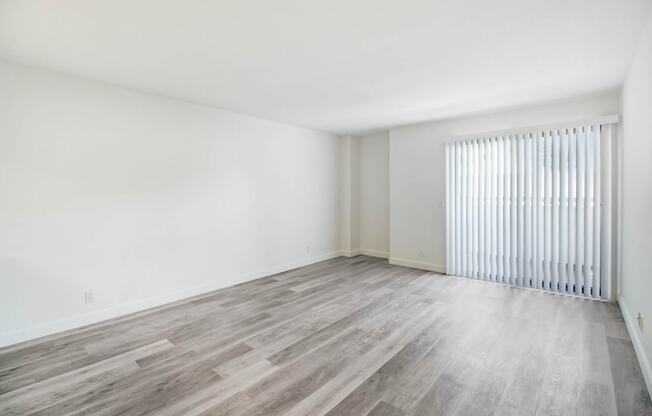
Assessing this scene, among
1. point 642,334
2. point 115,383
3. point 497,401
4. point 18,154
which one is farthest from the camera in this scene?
point 18,154

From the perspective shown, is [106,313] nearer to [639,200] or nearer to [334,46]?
[334,46]

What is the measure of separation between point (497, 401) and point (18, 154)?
4.52 m

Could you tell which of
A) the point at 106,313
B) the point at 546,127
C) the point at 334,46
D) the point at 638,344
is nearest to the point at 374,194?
the point at 546,127

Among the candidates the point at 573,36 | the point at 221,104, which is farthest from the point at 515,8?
the point at 221,104

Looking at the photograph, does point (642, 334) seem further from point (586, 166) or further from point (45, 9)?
point (45, 9)

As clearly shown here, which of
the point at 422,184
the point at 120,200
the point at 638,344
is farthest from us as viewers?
the point at 422,184

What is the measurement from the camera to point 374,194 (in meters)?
6.79

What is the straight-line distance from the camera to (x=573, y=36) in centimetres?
249

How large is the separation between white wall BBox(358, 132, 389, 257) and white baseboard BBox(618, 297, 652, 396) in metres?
3.81

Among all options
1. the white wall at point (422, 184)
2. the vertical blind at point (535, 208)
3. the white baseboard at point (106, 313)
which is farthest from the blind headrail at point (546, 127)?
the white baseboard at point (106, 313)

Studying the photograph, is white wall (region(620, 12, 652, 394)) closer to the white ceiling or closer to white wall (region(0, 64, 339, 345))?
the white ceiling

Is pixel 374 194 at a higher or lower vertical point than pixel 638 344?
higher

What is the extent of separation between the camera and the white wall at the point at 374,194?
6.59m

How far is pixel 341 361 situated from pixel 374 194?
456 cm
